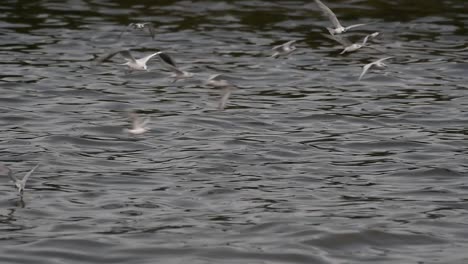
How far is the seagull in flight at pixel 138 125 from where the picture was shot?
1470 cm

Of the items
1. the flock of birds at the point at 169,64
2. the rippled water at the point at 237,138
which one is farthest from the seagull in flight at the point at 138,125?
the rippled water at the point at 237,138

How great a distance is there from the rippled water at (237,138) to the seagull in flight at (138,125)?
130mm

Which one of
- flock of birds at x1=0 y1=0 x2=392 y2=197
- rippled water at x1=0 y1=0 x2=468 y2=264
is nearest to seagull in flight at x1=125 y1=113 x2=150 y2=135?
flock of birds at x1=0 y1=0 x2=392 y2=197

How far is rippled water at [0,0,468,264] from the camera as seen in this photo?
1092cm

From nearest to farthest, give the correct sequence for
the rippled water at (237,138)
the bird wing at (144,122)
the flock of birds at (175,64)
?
the rippled water at (237,138)
the flock of birds at (175,64)
the bird wing at (144,122)

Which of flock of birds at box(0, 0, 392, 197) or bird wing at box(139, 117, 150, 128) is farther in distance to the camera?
bird wing at box(139, 117, 150, 128)

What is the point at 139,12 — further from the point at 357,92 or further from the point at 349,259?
the point at 349,259

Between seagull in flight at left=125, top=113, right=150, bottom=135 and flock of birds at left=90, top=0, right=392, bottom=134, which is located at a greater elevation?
flock of birds at left=90, top=0, right=392, bottom=134

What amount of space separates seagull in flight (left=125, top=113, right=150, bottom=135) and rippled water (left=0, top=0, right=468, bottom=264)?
13 cm

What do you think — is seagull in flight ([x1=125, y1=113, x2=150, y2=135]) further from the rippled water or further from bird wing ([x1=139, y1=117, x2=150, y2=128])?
the rippled water

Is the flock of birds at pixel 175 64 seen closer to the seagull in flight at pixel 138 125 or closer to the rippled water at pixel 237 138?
the seagull in flight at pixel 138 125

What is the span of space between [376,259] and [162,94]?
749cm

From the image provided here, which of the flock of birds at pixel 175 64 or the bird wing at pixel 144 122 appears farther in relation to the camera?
the bird wing at pixel 144 122

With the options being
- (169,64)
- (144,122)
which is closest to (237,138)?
(144,122)
